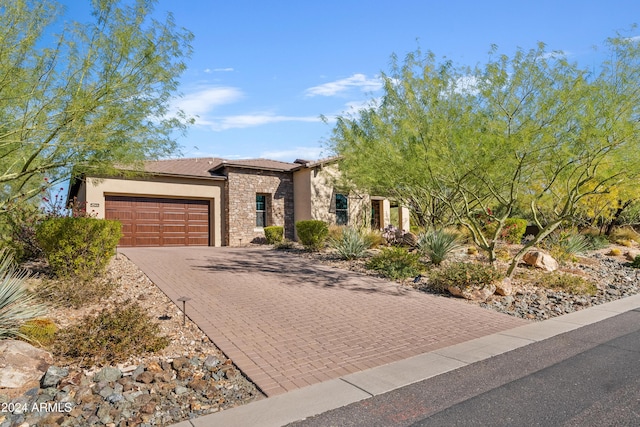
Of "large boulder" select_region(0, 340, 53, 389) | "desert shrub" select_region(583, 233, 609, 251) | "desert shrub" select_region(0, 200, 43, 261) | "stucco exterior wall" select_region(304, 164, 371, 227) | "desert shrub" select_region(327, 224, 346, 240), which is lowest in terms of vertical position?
"large boulder" select_region(0, 340, 53, 389)

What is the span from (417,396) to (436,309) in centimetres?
439

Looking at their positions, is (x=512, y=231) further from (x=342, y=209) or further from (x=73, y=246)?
(x=73, y=246)

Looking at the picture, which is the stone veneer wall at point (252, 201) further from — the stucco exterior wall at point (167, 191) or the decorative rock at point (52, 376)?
the decorative rock at point (52, 376)

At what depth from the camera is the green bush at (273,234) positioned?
65.0ft

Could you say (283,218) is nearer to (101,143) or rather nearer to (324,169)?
(324,169)

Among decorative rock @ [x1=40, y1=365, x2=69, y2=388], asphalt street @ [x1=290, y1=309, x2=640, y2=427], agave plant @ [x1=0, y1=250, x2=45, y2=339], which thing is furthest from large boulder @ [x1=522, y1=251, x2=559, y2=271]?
agave plant @ [x1=0, y1=250, x2=45, y2=339]

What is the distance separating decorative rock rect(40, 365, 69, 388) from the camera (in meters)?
4.50

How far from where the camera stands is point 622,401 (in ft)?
13.5

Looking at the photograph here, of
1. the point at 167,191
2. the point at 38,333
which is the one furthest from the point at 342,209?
the point at 38,333

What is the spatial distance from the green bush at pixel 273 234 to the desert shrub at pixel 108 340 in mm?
13578

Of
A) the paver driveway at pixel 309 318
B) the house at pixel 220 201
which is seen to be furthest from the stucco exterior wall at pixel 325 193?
the paver driveway at pixel 309 318

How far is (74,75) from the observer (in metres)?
7.34

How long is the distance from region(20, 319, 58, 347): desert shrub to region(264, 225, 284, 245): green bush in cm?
1394

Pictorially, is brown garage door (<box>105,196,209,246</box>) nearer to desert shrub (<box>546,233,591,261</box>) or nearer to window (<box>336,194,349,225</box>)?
window (<box>336,194,349,225</box>)
